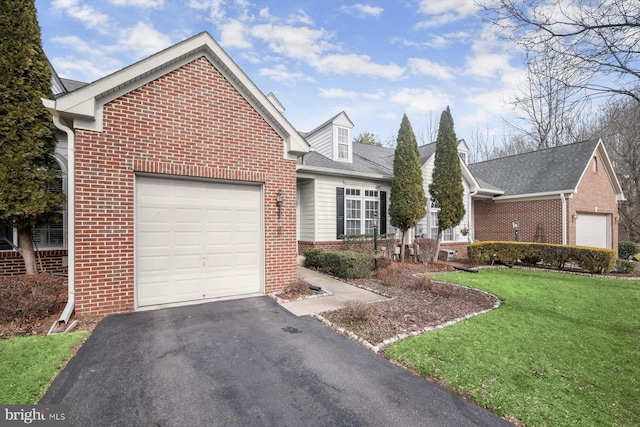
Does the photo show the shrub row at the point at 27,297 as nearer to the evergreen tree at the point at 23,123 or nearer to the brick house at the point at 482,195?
the evergreen tree at the point at 23,123

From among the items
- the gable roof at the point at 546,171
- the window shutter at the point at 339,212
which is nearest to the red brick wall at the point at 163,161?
the window shutter at the point at 339,212

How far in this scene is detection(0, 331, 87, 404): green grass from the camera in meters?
2.99

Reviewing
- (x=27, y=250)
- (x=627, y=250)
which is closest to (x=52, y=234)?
(x=27, y=250)

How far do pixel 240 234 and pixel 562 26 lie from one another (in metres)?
7.47

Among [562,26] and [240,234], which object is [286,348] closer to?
[240,234]

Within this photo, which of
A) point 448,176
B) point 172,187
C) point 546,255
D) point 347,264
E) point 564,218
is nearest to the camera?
point 172,187

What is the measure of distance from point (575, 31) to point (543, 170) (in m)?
13.8

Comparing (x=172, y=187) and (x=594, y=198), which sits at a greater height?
(x=594, y=198)

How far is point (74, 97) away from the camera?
5.09 meters

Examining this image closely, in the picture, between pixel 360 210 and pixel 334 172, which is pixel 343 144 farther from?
pixel 360 210

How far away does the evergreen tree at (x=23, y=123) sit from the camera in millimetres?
5594

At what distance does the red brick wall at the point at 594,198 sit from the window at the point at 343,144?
1115cm

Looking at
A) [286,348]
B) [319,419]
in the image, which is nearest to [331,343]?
[286,348]

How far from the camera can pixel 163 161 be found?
5.84 m
